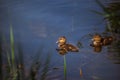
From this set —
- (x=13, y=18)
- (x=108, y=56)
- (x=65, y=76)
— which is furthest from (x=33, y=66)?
(x=108, y=56)

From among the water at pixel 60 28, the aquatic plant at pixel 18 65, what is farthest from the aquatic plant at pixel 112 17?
the aquatic plant at pixel 18 65

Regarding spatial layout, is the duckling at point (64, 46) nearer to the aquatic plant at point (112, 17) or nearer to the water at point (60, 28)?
the water at point (60, 28)

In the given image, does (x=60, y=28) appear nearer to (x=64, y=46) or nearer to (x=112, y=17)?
(x=64, y=46)

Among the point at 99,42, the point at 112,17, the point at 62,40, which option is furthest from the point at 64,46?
the point at 112,17

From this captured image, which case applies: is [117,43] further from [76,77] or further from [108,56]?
[76,77]

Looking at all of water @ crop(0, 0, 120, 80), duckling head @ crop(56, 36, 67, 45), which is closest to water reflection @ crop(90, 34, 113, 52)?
water @ crop(0, 0, 120, 80)

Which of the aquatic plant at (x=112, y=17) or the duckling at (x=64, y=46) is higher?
the aquatic plant at (x=112, y=17)
